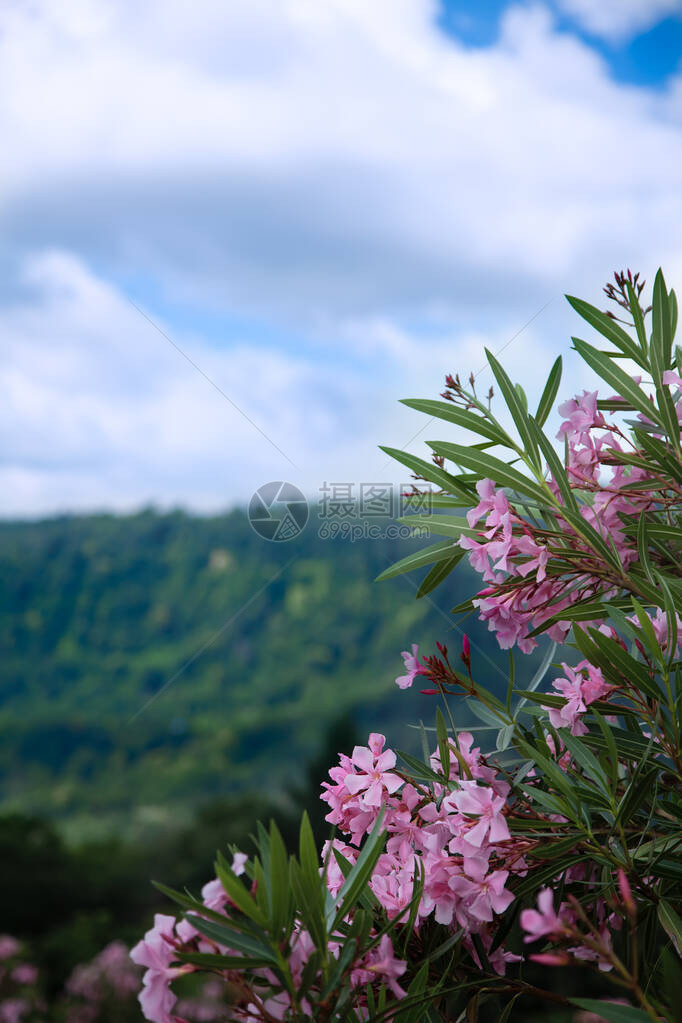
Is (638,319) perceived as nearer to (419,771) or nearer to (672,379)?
(672,379)

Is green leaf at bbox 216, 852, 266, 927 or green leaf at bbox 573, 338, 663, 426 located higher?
green leaf at bbox 573, 338, 663, 426

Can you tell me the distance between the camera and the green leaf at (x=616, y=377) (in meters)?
0.86

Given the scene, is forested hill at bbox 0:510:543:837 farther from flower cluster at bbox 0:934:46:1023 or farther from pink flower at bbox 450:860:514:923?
pink flower at bbox 450:860:514:923

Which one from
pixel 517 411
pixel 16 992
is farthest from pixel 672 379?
pixel 16 992

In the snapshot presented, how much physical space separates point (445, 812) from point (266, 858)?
21 cm

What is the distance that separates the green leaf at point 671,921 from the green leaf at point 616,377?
468 mm

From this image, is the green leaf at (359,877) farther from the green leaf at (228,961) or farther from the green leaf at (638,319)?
the green leaf at (638,319)

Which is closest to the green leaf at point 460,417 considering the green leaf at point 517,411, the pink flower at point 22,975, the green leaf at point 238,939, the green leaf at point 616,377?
the green leaf at point 517,411

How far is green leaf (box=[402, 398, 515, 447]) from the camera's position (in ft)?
2.89

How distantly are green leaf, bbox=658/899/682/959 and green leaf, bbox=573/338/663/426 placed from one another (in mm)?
468

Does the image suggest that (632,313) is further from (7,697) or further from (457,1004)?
(7,697)

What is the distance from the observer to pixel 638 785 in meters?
0.60

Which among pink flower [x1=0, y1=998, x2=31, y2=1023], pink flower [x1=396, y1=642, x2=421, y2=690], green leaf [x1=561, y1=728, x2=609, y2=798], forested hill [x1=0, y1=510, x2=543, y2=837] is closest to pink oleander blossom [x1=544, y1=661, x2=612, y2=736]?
green leaf [x1=561, y1=728, x2=609, y2=798]

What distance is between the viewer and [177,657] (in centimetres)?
1569
